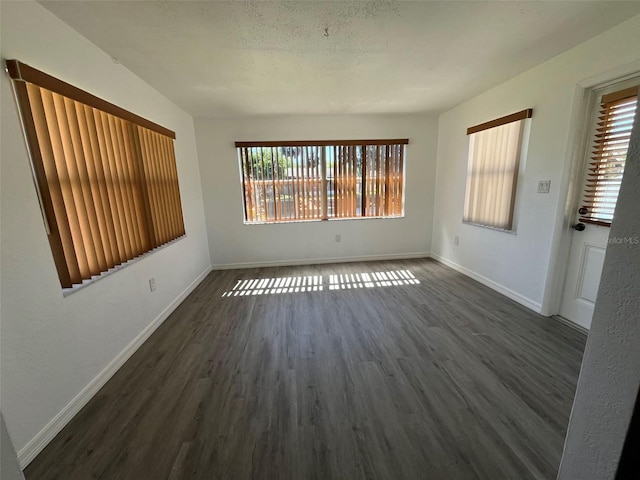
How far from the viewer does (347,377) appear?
70.7 inches

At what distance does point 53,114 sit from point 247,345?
2056 millimetres

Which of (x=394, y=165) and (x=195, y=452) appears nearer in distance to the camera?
(x=195, y=452)

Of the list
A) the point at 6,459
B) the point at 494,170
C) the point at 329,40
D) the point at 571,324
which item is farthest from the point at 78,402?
the point at 494,170

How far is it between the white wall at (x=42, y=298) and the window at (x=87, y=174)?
70 mm

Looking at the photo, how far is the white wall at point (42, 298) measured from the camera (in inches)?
49.4

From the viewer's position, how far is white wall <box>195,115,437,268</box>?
390 cm

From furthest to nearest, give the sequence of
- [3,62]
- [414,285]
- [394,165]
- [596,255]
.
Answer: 1. [394,165]
2. [414,285]
3. [596,255]
4. [3,62]

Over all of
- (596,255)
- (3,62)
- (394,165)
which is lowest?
(596,255)

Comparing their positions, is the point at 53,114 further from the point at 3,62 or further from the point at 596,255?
the point at 596,255

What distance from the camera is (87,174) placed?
1757 millimetres

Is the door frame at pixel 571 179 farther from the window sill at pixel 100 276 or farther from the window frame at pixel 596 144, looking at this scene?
the window sill at pixel 100 276

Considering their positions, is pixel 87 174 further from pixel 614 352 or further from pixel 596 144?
pixel 596 144

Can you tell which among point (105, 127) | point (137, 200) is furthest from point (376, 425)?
point (105, 127)

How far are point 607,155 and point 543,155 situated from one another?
457 millimetres
